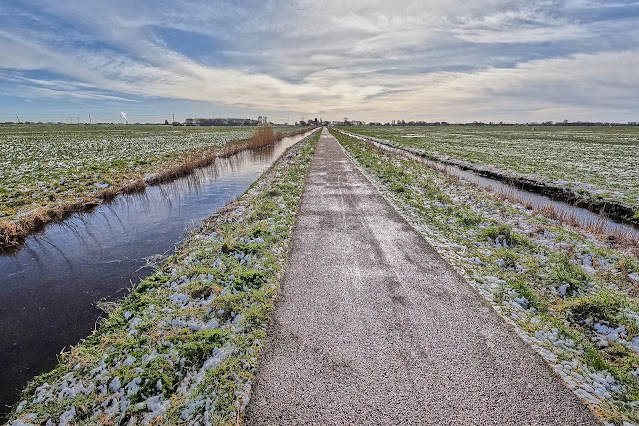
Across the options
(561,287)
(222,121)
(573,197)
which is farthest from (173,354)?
(222,121)

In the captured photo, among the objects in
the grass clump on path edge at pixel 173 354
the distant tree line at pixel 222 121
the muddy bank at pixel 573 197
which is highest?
the distant tree line at pixel 222 121

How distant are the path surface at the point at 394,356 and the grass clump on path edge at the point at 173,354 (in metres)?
0.38

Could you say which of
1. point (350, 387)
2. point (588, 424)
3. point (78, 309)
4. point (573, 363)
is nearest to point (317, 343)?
point (350, 387)

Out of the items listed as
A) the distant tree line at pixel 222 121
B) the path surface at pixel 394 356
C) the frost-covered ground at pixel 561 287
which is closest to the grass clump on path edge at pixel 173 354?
the path surface at pixel 394 356

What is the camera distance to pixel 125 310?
19.0 ft

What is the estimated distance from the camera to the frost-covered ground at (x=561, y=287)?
13.2ft

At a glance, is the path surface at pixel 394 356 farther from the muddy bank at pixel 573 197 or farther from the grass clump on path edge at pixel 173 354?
the muddy bank at pixel 573 197

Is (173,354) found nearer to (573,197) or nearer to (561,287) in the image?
(561,287)

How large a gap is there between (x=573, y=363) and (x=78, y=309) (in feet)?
28.9

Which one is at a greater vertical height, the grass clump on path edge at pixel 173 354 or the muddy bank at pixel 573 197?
the muddy bank at pixel 573 197

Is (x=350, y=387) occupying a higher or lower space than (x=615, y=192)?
lower

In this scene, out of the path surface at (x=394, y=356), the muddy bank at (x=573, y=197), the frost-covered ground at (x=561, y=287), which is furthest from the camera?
the muddy bank at (x=573, y=197)

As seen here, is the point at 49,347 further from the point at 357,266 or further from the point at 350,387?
the point at 357,266

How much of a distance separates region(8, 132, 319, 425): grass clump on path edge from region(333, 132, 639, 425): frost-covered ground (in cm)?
436
